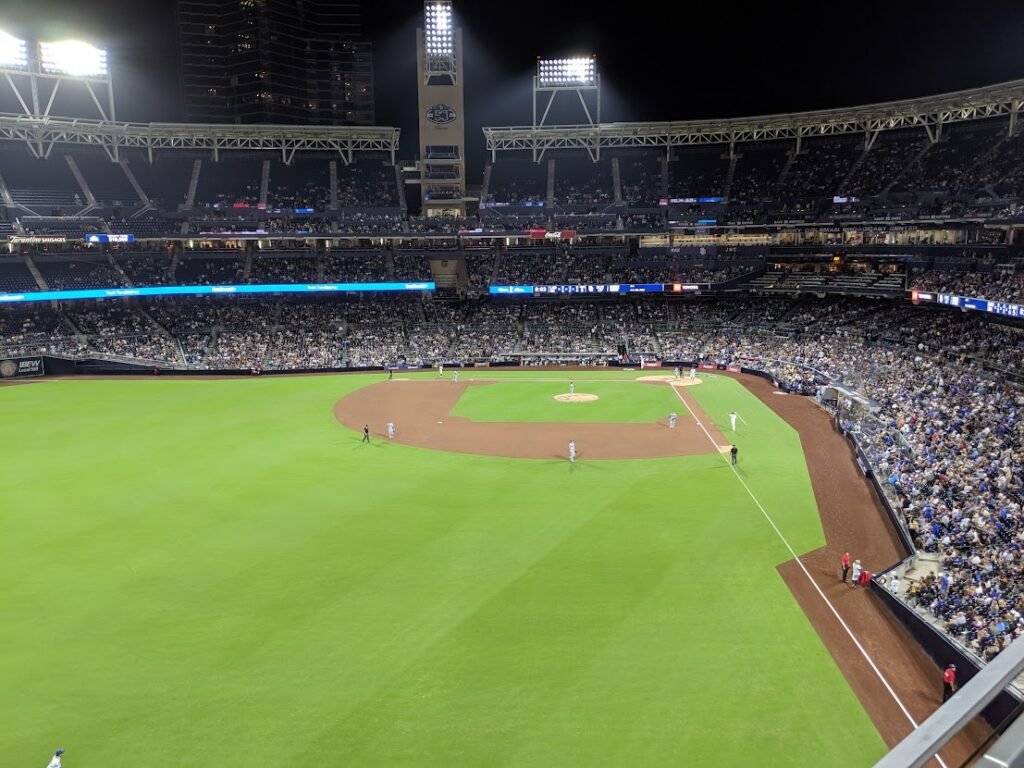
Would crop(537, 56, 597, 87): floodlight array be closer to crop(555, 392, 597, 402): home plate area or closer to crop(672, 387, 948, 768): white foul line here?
crop(555, 392, 597, 402): home plate area

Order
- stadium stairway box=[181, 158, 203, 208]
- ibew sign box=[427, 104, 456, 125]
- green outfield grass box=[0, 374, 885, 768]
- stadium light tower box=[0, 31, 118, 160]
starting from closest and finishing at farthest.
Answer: green outfield grass box=[0, 374, 885, 768]
stadium light tower box=[0, 31, 118, 160]
stadium stairway box=[181, 158, 203, 208]
ibew sign box=[427, 104, 456, 125]

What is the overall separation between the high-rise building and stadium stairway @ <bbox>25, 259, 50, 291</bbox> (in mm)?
49445

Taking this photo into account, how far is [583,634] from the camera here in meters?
17.4

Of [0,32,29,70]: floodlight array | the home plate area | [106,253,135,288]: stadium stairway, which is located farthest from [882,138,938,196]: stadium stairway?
[0,32,29,70]: floodlight array

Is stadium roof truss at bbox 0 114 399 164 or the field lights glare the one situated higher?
the field lights glare

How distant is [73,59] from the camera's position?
6247 cm

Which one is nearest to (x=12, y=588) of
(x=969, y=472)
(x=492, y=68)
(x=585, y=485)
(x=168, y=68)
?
(x=585, y=485)

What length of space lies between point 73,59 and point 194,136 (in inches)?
451

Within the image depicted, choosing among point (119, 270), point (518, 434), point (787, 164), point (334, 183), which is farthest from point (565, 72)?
point (119, 270)

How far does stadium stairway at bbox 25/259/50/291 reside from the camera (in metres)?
61.0

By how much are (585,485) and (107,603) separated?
17.5 metres

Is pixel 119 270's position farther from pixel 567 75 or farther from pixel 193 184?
pixel 567 75

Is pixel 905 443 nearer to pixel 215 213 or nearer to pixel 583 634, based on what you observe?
pixel 583 634

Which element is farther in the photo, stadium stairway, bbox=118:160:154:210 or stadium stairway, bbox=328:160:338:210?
stadium stairway, bbox=328:160:338:210
